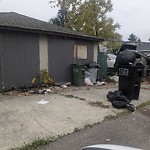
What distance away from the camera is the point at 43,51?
12.3 m

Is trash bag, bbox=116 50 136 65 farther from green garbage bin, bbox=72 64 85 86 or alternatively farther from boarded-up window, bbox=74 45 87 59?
boarded-up window, bbox=74 45 87 59

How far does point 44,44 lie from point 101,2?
72.0 ft

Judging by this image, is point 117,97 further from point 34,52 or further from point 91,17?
point 91,17

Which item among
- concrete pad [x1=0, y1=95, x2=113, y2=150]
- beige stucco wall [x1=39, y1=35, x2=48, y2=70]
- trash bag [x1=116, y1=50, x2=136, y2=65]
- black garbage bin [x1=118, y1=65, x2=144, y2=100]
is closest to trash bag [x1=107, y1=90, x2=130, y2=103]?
black garbage bin [x1=118, y1=65, x2=144, y2=100]

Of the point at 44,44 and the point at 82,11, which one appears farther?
the point at 82,11

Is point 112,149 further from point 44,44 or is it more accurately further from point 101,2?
point 101,2

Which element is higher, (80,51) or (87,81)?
(80,51)

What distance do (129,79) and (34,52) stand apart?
441cm

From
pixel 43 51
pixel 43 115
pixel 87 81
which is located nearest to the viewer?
pixel 43 115

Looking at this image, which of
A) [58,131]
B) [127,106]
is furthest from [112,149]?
[127,106]

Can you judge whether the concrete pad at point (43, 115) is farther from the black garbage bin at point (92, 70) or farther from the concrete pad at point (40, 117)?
the black garbage bin at point (92, 70)

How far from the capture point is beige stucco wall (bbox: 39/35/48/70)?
12.2m

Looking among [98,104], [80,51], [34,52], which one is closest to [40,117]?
[98,104]

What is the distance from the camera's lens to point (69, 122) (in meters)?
7.00
